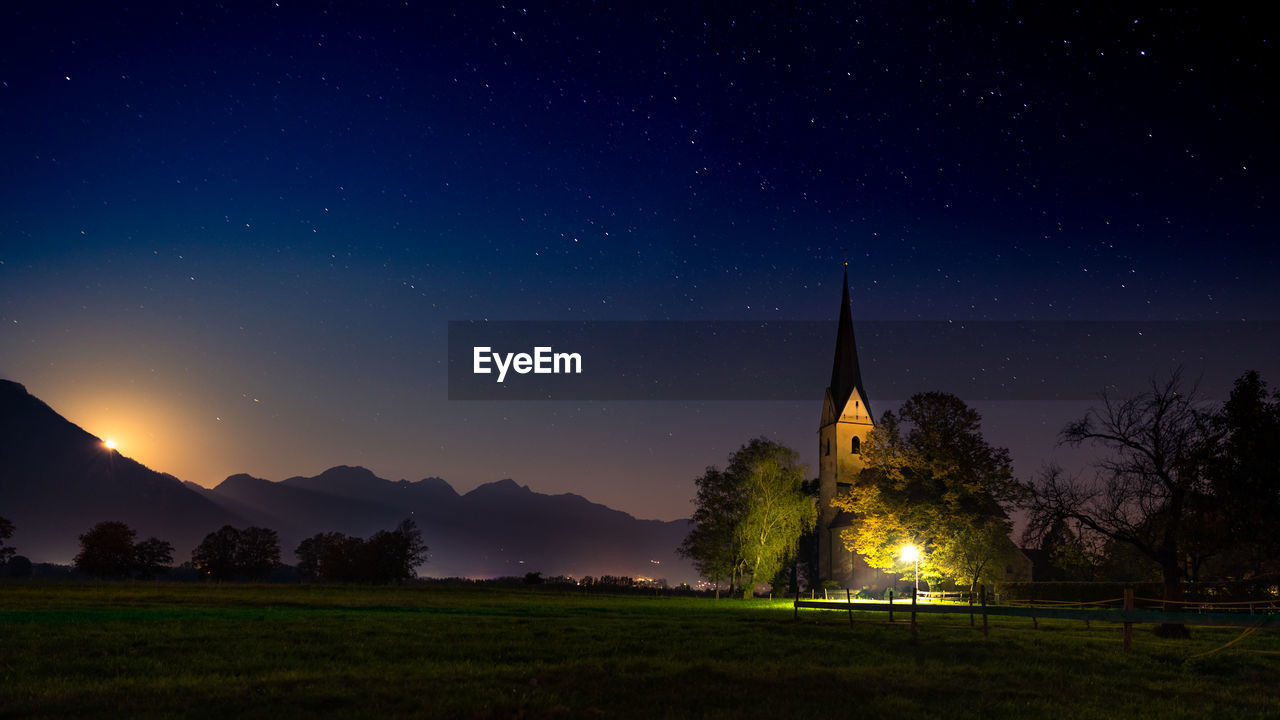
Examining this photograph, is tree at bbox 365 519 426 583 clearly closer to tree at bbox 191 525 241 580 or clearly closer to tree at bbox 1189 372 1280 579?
tree at bbox 191 525 241 580

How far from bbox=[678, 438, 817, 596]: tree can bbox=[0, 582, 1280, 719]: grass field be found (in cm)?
4763

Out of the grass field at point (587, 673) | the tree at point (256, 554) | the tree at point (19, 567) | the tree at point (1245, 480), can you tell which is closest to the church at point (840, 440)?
the tree at point (1245, 480)

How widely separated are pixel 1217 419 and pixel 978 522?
25775 mm

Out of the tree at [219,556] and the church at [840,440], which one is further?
the tree at [219,556]

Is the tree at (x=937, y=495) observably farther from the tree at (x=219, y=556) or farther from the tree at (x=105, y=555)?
the tree at (x=219, y=556)

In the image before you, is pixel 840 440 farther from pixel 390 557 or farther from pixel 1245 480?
pixel 1245 480

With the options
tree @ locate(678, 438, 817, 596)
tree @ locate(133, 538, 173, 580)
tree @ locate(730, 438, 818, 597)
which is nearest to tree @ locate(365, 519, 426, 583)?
tree @ locate(133, 538, 173, 580)

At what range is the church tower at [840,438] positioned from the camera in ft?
284

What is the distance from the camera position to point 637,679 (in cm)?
1358

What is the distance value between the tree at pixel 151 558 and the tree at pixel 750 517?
73298 millimetres

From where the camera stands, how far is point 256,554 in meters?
124

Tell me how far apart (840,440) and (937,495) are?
40290 millimetres

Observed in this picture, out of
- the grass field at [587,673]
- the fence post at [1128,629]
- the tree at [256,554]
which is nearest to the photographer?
the grass field at [587,673]

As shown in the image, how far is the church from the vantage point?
8581cm
